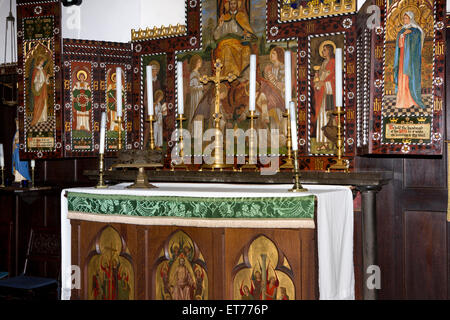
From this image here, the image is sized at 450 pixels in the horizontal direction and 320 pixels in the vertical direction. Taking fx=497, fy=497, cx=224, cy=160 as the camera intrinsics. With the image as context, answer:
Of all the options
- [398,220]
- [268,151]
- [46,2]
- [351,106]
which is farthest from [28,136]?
[398,220]

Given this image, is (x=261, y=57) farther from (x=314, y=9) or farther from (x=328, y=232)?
(x=328, y=232)

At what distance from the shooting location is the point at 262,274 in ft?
10.8

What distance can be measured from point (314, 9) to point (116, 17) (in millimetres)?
2549

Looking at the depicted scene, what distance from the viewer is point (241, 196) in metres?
3.33

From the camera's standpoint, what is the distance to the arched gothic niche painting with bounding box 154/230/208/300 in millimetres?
3463

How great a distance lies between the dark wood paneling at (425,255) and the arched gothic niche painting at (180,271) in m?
2.15

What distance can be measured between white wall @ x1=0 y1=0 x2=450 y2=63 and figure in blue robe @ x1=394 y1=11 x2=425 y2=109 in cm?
278

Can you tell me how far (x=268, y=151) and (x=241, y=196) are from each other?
1799mm

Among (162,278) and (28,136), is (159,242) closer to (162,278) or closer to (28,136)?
(162,278)

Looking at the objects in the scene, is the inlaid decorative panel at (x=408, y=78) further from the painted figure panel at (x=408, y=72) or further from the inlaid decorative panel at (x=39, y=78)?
the inlaid decorative panel at (x=39, y=78)

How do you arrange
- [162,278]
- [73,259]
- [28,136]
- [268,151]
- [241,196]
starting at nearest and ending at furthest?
1. [241,196]
2. [162,278]
3. [73,259]
4. [268,151]
5. [28,136]

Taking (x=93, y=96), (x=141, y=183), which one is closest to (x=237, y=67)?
(x=93, y=96)

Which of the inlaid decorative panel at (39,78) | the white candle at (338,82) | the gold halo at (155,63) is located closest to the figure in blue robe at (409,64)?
the white candle at (338,82)
